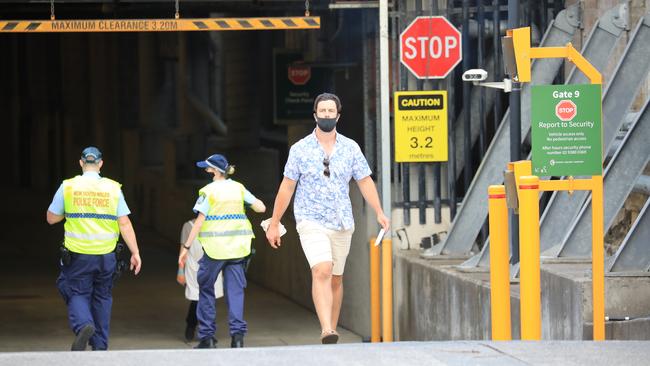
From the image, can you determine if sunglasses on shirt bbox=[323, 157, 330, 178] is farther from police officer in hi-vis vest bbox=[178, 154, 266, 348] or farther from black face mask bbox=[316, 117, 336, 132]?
police officer in hi-vis vest bbox=[178, 154, 266, 348]

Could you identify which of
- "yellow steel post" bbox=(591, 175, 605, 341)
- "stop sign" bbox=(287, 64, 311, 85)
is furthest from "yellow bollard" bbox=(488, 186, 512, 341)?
"stop sign" bbox=(287, 64, 311, 85)

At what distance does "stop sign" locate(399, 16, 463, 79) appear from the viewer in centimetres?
1491

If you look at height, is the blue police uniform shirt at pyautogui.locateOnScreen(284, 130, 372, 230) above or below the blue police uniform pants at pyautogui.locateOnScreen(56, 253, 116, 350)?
above

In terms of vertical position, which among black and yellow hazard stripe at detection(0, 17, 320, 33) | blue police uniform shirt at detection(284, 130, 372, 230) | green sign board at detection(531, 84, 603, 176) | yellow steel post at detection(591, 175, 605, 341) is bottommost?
yellow steel post at detection(591, 175, 605, 341)

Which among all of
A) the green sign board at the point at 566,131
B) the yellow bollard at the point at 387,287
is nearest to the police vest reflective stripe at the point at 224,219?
Result: the yellow bollard at the point at 387,287

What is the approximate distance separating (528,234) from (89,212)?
A: 3.72 m

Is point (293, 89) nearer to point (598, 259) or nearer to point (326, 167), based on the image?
point (326, 167)

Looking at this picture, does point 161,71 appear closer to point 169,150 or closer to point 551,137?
point 169,150

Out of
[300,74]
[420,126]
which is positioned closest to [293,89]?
[300,74]

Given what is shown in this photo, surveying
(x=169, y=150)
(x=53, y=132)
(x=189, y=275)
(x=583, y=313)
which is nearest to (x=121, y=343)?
(x=189, y=275)

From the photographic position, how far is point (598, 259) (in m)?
9.98

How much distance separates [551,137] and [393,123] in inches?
236

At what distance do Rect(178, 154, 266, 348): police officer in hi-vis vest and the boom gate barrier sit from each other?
315 centimetres

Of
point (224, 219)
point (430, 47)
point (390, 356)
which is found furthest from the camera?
point (430, 47)
